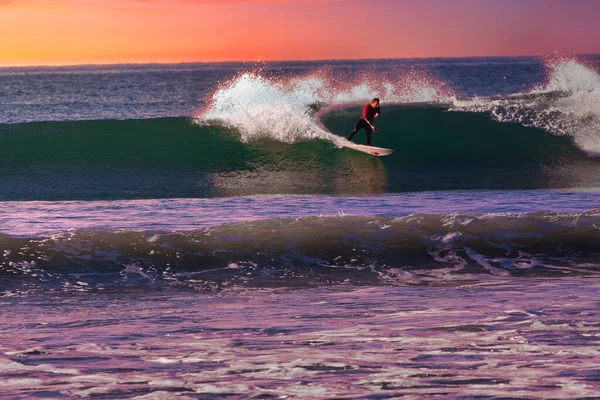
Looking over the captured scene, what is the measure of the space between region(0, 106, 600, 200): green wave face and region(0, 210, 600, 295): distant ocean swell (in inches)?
214

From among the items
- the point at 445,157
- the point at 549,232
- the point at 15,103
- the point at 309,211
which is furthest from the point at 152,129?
the point at 15,103

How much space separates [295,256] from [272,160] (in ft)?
29.4

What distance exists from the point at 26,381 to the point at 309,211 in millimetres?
7674

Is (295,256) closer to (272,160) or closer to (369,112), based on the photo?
(369,112)

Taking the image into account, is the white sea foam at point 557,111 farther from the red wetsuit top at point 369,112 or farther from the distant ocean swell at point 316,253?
the distant ocean swell at point 316,253

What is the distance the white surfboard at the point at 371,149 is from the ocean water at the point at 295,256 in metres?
0.25

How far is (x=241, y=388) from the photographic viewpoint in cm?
424

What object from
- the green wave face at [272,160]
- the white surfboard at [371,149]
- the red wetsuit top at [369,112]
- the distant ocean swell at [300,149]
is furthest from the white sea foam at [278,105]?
the red wetsuit top at [369,112]

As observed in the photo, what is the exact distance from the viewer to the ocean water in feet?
14.9

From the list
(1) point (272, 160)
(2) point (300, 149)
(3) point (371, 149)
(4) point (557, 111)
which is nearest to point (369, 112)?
(3) point (371, 149)

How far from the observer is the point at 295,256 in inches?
336

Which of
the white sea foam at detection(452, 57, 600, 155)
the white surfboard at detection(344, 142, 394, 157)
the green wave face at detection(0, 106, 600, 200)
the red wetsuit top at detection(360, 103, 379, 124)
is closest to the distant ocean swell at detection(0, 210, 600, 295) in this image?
the green wave face at detection(0, 106, 600, 200)

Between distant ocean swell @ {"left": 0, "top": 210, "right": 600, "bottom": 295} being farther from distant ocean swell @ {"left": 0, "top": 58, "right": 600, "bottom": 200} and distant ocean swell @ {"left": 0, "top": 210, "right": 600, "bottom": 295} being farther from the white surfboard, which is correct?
the white surfboard

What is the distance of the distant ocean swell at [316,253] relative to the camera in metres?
7.70
